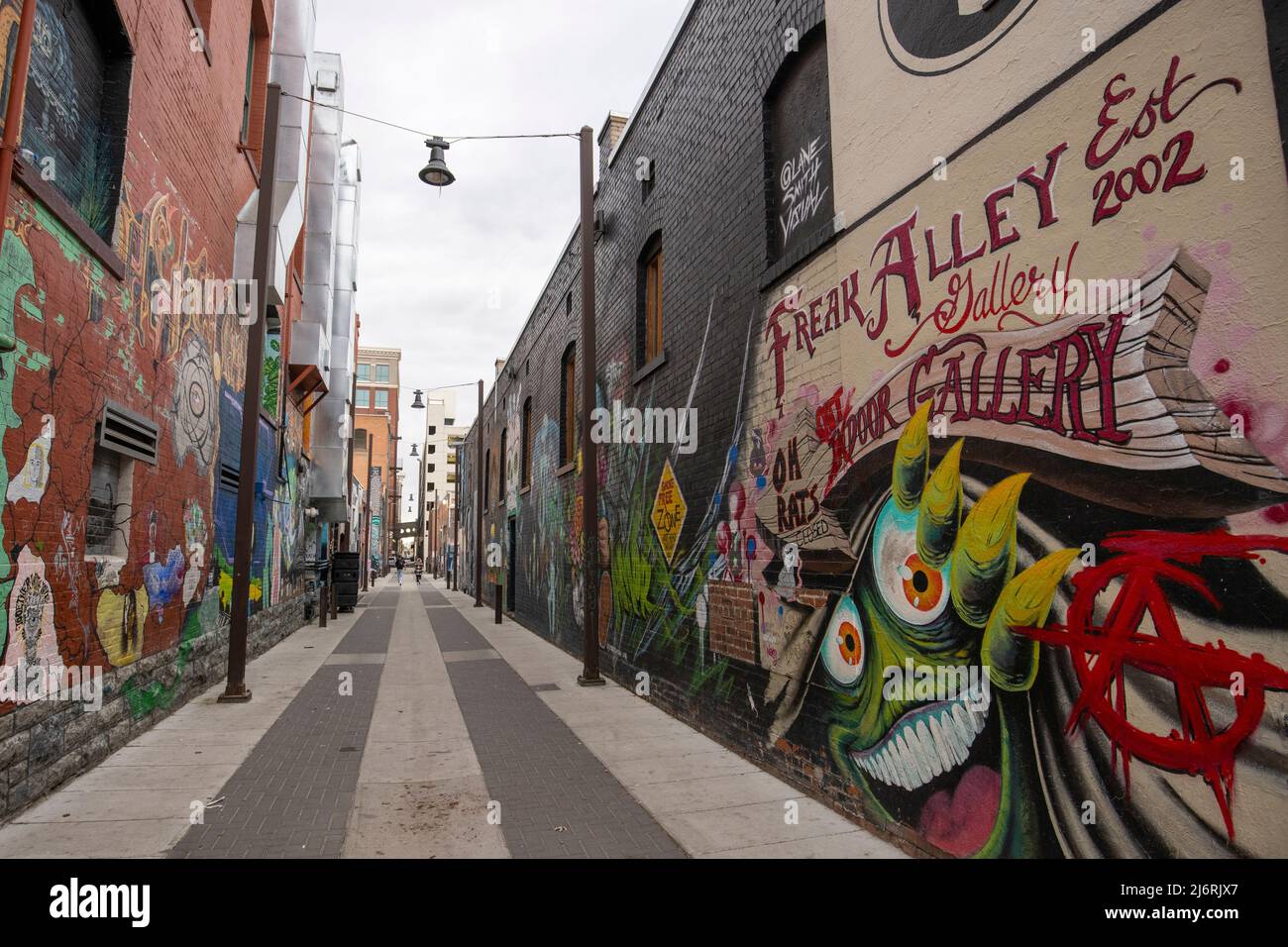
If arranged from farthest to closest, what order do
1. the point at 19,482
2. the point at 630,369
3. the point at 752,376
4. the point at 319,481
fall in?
1. the point at 319,481
2. the point at 630,369
3. the point at 752,376
4. the point at 19,482

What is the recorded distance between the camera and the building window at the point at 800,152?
551 cm

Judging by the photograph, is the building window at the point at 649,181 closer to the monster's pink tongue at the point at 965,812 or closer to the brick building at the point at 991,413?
the brick building at the point at 991,413

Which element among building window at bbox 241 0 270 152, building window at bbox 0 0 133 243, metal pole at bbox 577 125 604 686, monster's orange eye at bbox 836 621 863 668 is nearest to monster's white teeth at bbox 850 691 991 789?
monster's orange eye at bbox 836 621 863 668

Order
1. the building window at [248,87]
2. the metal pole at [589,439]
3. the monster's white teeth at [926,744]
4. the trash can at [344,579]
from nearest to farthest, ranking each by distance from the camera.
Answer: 1. the monster's white teeth at [926,744]
2. the metal pole at [589,439]
3. the building window at [248,87]
4. the trash can at [344,579]

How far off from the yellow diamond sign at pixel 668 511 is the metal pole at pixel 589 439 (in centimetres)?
109

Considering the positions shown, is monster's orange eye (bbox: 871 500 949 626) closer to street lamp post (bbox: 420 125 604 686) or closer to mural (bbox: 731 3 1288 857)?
mural (bbox: 731 3 1288 857)

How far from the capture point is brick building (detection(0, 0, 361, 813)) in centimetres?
469

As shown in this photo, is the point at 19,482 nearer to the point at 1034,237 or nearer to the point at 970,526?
the point at 970,526

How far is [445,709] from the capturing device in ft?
26.6

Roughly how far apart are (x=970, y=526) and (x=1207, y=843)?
1.57 metres

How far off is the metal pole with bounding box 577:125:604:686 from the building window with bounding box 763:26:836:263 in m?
4.10

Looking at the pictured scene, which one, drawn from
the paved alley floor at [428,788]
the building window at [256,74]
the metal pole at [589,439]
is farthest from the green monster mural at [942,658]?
the building window at [256,74]

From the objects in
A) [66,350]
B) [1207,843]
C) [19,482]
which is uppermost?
[66,350]

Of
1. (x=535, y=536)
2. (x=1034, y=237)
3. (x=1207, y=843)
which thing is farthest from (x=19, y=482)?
(x=535, y=536)
